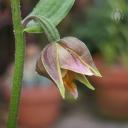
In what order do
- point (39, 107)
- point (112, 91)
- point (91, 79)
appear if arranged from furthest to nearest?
point (91, 79)
point (112, 91)
point (39, 107)

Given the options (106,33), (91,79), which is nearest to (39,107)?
(91,79)

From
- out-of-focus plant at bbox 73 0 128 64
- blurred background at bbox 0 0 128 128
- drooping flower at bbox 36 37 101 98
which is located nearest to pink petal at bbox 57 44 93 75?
drooping flower at bbox 36 37 101 98

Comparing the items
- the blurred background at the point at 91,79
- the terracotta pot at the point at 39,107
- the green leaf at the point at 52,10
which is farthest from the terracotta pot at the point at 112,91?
the green leaf at the point at 52,10

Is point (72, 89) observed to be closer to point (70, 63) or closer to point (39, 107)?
point (70, 63)

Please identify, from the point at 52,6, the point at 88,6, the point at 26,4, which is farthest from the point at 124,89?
the point at 52,6

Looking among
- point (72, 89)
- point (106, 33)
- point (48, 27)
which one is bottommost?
point (72, 89)

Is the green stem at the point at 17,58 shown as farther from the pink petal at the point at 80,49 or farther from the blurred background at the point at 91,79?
the blurred background at the point at 91,79
